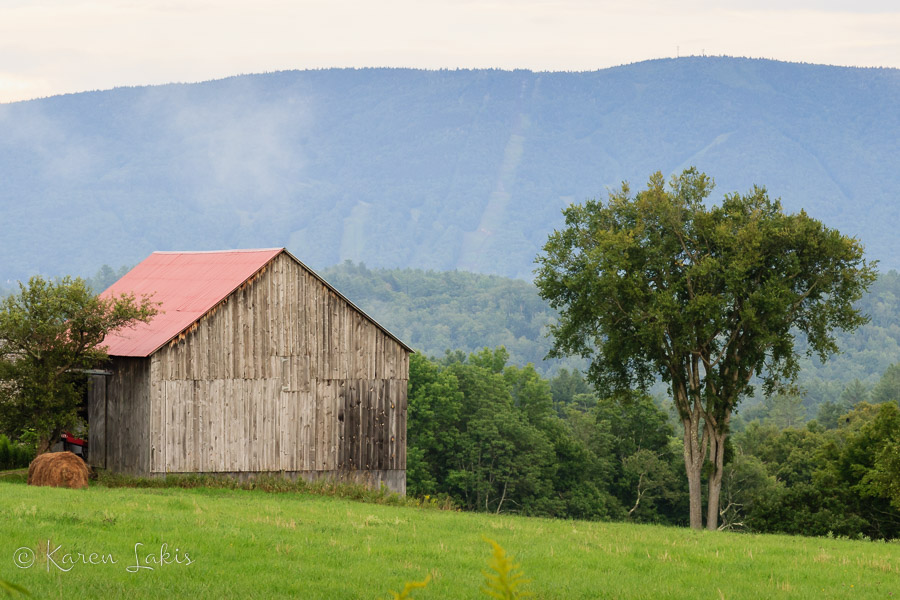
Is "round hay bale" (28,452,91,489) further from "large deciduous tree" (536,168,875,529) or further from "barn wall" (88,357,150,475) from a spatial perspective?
"large deciduous tree" (536,168,875,529)

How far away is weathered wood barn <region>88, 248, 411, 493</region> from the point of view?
3334 centimetres

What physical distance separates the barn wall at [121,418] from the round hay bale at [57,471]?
3582 millimetres

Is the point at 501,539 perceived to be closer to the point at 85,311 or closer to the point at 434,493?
the point at 85,311

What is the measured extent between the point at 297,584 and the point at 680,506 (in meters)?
70.3

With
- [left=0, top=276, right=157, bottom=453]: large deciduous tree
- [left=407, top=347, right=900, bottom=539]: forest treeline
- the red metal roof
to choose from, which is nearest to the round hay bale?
[left=0, top=276, right=157, bottom=453]: large deciduous tree

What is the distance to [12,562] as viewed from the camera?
49.0ft

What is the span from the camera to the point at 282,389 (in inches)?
1404

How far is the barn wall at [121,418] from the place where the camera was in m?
33.1

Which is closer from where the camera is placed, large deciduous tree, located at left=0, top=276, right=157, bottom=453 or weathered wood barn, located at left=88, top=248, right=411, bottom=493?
large deciduous tree, located at left=0, top=276, right=157, bottom=453

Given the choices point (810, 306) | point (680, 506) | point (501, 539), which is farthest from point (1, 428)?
point (680, 506)

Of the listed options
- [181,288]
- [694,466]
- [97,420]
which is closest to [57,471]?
[97,420]

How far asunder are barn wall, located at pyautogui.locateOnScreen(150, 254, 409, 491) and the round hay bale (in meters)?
3.65

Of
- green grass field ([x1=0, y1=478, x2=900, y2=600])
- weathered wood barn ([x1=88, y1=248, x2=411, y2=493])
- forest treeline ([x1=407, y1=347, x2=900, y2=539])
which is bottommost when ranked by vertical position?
forest treeline ([x1=407, y1=347, x2=900, y2=539])

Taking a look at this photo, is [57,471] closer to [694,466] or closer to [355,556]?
[355,556]
